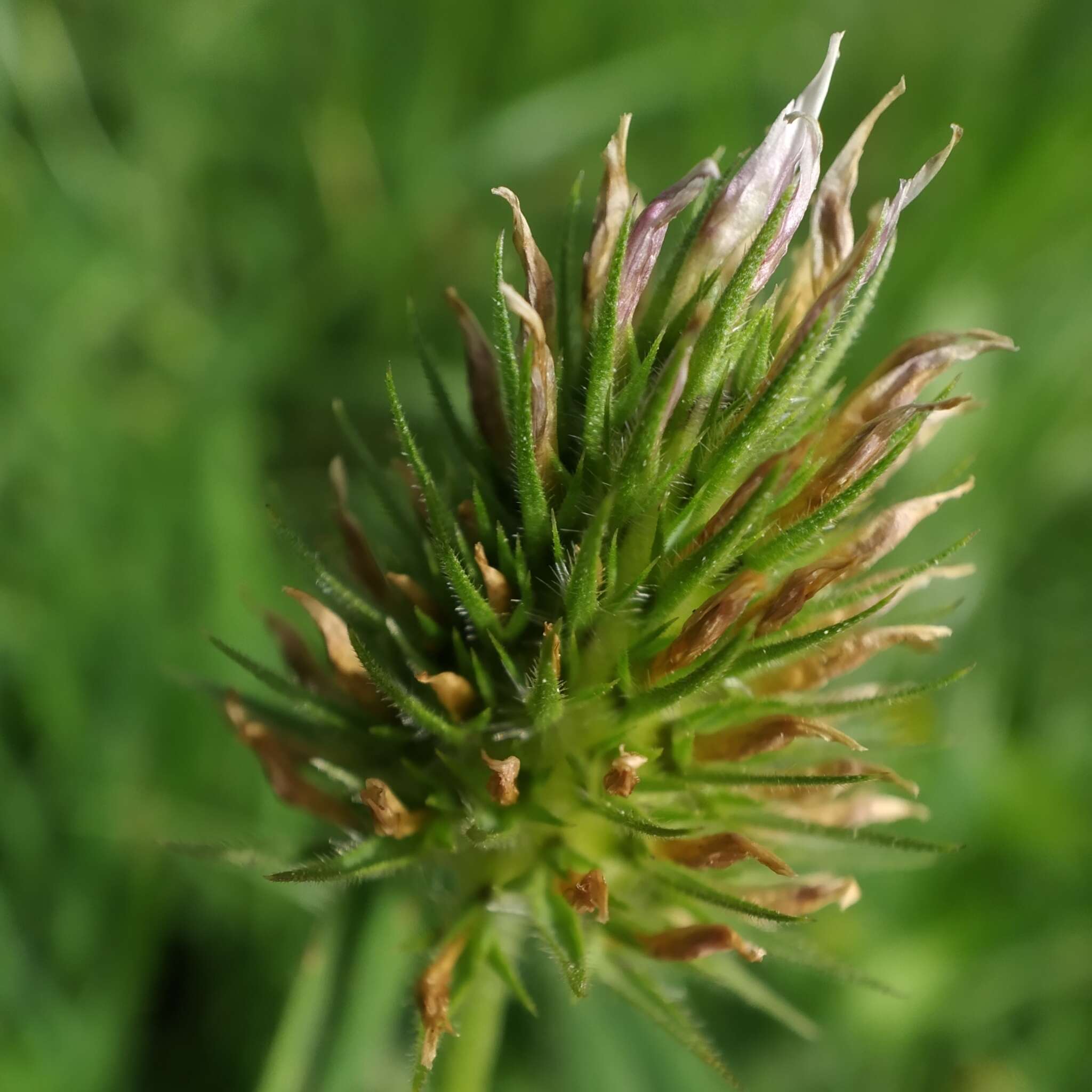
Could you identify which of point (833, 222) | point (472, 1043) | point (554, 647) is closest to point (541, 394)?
point (554, 647)

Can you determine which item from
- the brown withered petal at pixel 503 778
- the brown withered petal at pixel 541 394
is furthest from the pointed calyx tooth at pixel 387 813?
the brown withered petal at pixel 541 394

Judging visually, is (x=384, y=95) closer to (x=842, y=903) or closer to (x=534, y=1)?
(x=534, y=1)

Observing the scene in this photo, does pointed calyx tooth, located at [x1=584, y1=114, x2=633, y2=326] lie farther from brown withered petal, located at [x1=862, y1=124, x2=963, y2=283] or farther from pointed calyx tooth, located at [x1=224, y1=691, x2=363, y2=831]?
pointed calyx tooth, located at [x1=224, y1=691, x2=363, y2=831]

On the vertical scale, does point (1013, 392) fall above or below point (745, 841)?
above

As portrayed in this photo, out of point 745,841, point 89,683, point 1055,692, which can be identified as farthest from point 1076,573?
point 89,683

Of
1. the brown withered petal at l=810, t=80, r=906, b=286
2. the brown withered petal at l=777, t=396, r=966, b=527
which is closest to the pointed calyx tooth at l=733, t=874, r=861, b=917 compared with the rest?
the brown withered petal at l=777, t=396, r=966, b=527
